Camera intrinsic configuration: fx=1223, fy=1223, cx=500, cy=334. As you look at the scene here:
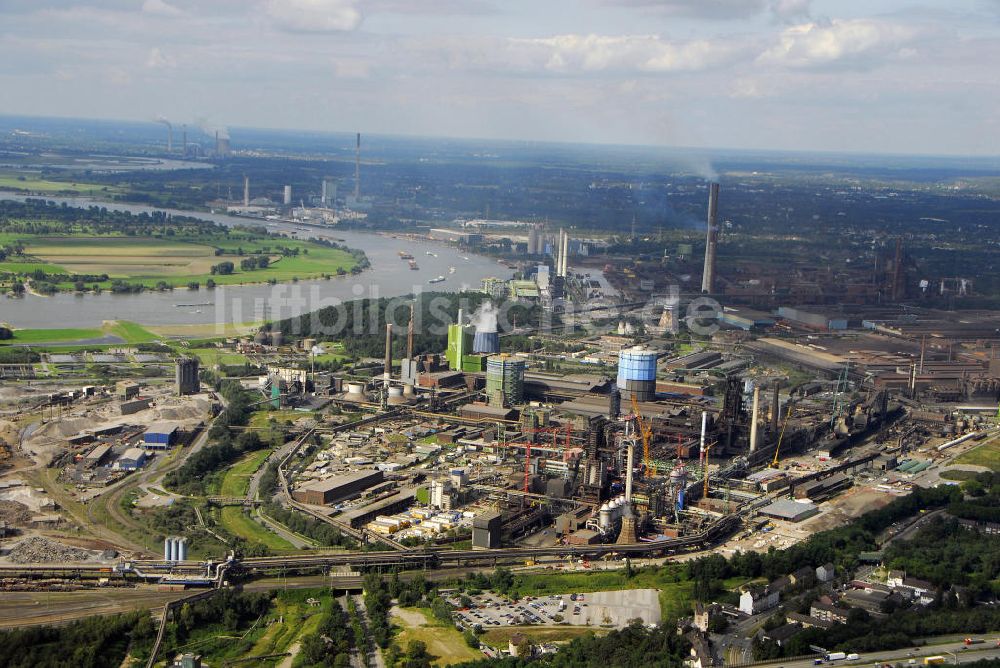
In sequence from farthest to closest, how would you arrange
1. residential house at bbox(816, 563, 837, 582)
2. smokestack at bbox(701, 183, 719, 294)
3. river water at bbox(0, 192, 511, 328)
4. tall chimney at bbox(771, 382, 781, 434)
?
smokestack at bbox(701, 183, 719, 294)
river water at bbox(0, 192, 511, 328)
tall chimney at bbox(771, 382, 781, 434)
residential house at bbox(816, 563, 837, 582)

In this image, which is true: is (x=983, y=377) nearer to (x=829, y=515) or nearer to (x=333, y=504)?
(x=829, y=515)

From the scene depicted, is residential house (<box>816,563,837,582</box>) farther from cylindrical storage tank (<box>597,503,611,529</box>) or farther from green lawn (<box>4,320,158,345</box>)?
green lawn (<box>4,320,158,345</box>)

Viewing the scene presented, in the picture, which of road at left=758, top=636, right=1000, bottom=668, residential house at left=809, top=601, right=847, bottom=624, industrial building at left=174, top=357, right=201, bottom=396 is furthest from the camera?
industrial building at left=174, top=357, right=201, bottom=396

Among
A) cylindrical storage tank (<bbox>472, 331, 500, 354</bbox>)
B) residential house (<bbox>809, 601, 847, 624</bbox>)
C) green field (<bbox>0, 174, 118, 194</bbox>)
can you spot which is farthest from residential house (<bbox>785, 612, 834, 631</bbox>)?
green field (<bbox>0, 174, 118, 194</bbox>)

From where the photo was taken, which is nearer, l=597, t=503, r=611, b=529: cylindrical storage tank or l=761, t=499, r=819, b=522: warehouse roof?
l=597, t=503, r=611, b=529: cylindrical storage tank

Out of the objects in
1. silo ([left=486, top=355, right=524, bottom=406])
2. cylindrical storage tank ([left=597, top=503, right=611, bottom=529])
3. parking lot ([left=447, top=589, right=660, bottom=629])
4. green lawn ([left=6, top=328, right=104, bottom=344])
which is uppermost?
silo ([left=486, top=355, right=524, bottom=406])

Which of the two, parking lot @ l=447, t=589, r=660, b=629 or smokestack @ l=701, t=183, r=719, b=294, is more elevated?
smokestack @ l=701, t=183, r=719, b=294

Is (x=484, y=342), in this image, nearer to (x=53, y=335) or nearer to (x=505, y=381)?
(x=505, y=381)
